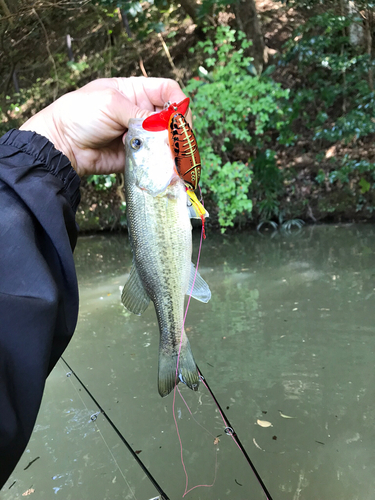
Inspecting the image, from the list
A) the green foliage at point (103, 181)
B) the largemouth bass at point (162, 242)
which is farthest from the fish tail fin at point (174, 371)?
the green foliage at point (103, 181)

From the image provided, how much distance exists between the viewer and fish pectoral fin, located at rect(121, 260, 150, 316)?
1672 mm

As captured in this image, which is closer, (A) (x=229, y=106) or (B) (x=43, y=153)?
(B) (x=43, y=153)

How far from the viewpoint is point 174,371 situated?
1647mm

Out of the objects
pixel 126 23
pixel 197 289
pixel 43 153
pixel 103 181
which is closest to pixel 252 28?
pixel 126 23

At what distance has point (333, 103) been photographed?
744cm

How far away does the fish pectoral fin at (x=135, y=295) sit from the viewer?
167cm

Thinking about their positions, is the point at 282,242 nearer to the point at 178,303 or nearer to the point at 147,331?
the point at 147,331

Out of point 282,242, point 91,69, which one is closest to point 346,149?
point 282,242

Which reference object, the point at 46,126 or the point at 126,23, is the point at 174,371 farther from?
the point at 126,23

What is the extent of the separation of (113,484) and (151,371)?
0.94 m

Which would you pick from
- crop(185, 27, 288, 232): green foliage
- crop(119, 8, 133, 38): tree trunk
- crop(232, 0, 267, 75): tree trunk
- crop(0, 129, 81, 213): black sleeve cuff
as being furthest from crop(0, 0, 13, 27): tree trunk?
crop(0, 129, 81, 213): black sleeve cuff

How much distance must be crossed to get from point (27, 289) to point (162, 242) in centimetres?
68

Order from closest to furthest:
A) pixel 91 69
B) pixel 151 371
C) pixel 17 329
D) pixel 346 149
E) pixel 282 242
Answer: pixel 17 329 < pixel 151 371 < pixel 282 242 < pixel 346 149 < pixel 91 69

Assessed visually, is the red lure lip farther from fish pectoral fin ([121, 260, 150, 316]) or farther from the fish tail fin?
the fish tail fin
